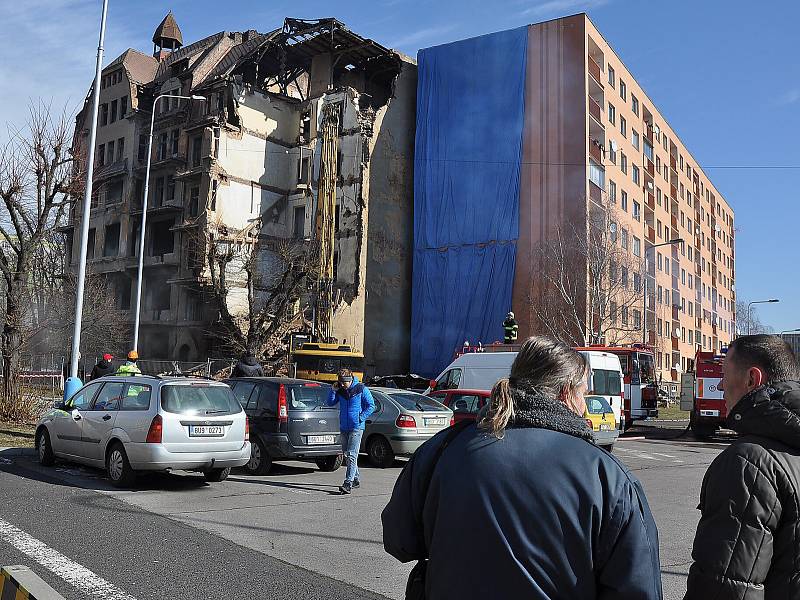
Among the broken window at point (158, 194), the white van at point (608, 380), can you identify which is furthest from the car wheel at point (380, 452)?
the broken window at point (158, 194)

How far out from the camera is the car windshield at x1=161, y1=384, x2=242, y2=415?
11109mm

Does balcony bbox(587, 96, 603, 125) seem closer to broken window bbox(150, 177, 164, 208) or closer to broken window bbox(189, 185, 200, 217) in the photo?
broken window bbox(189, 185, 200, 217)

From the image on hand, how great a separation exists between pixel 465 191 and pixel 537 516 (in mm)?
45626

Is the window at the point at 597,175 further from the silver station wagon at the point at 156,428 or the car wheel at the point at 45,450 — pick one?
the car wheel at the point at 45,450

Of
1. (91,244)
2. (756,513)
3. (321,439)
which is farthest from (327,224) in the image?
(756,513)

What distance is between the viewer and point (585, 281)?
38.3m

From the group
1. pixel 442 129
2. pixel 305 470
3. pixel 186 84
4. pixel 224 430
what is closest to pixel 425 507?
pixel 224 430

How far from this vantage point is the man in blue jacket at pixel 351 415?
36.9 feet

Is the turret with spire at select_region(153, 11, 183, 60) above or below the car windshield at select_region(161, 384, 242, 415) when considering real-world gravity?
above

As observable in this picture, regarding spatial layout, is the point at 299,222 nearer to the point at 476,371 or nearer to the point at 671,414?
the point at 671,414

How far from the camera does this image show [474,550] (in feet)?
7.50

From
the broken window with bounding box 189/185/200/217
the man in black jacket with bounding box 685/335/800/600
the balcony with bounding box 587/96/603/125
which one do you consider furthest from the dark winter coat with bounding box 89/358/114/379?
the balcony with bounding box 587/96/603/125

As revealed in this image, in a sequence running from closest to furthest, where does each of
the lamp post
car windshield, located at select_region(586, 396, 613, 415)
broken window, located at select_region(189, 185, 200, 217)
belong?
the lamp post
car windshield, located at select_region(586, 396, 613, 415)
broken window, located at select_region(189, 185, 200, 217)

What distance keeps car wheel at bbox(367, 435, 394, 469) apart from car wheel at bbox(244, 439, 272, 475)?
2.58m
